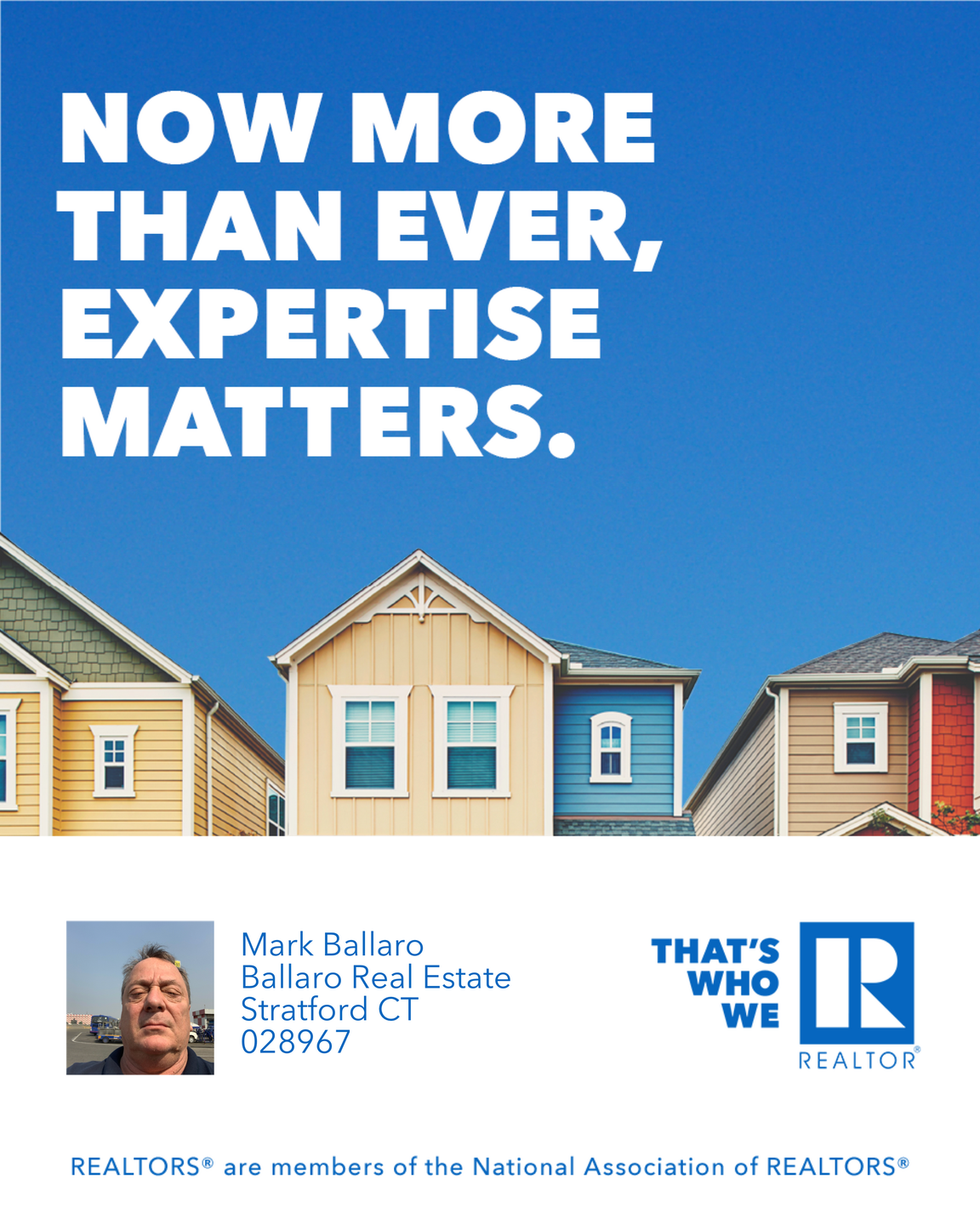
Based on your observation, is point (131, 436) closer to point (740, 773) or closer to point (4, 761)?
point (4, 761)

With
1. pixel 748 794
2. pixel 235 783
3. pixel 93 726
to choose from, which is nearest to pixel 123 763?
pixel 93 726

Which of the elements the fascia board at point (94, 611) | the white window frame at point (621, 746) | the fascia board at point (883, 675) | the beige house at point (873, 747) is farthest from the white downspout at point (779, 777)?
the fascia board at point (94, 611)

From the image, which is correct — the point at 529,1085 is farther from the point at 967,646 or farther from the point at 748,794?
the point at 967,646

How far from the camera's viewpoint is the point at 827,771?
12.7 meters

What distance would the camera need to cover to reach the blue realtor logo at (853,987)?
9.91 m

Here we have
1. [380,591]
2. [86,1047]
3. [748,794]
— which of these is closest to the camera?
[86,1047]

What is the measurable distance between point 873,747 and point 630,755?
7.82ft

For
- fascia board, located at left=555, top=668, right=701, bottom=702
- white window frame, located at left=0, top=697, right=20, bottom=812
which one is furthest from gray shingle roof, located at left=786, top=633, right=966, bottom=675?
white window frame, located at left=0, top=697, right=20, bottom=812

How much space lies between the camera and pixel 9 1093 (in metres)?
9.89

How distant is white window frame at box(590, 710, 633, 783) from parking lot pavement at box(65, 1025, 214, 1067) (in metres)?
4.65

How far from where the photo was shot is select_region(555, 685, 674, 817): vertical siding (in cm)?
1271

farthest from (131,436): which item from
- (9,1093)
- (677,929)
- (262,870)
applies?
(677,929)

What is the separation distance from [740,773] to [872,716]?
159 cm

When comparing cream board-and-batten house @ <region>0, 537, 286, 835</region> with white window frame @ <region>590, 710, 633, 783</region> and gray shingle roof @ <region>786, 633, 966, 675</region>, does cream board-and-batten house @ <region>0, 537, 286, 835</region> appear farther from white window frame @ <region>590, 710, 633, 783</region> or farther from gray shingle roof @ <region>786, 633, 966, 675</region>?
gray shingle roof @ <region>786, 633, 966, 675</region>
